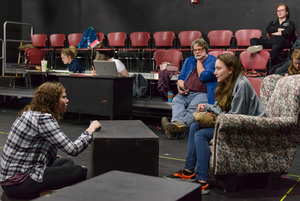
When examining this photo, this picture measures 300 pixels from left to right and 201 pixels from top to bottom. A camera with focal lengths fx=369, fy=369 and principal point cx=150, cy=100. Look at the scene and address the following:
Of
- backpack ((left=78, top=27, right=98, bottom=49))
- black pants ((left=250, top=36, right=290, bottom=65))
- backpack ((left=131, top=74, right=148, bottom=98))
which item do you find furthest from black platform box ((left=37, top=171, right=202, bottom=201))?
backpack ((left=78, top=27, right=98, bottom=49))

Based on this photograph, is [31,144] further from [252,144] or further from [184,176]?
[252,144]

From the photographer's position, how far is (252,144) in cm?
253

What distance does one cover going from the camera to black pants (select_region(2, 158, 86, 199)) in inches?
83.4

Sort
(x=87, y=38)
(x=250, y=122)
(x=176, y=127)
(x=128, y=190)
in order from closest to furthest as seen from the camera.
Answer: (x=128, y=190) < (x=250, y=122) < (x=176, y=127) < (x=87, y=38)

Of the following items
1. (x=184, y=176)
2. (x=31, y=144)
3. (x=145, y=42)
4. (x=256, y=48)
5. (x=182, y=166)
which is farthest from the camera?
(x=145, y=42)

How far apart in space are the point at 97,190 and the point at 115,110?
148 inches

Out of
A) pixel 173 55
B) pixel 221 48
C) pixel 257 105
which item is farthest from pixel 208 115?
pixel 221 48

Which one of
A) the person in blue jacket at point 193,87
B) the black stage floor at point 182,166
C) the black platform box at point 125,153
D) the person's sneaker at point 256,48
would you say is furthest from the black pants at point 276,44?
the black platform box at point 125,153

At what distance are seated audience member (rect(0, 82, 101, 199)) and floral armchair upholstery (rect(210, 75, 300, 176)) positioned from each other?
884 mm

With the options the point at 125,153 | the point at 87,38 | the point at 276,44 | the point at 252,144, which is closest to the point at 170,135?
the point at 252,144

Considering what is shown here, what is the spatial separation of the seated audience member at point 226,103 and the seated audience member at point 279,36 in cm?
301

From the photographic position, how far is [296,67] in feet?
13.2

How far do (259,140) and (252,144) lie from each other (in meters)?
0.06

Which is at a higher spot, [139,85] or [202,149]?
[139,85]
